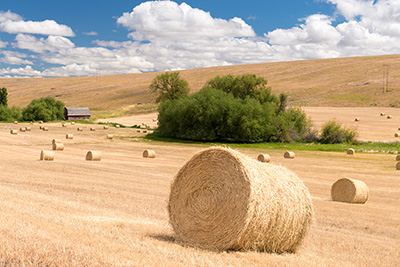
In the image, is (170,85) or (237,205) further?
(170,85)

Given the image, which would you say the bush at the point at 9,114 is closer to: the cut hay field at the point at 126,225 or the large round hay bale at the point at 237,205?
the cut hay field at the point at 126,225

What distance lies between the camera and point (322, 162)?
1353 inches

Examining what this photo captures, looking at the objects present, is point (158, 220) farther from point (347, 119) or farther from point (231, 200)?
point (347, 119)

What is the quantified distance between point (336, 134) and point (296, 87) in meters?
71.9

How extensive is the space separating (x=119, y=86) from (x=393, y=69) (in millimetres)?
93983

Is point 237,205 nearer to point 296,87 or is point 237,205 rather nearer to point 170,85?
point 170,85

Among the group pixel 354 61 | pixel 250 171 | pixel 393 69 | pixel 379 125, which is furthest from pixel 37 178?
pixel 354 61

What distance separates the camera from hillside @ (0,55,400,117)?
100062mm

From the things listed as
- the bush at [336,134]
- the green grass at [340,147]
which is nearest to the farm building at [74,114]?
the green grass at [340,147]

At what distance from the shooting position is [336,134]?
5184 cm

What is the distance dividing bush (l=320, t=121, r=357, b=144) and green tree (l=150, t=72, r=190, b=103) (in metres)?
41.4

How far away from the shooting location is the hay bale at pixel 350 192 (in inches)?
686

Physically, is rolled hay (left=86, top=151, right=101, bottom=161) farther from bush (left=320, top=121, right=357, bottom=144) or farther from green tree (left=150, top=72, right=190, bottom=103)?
green tree (left=150, top=72, right=190, bottom=103)

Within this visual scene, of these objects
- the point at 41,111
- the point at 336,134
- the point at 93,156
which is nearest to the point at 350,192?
the point at 93,156
